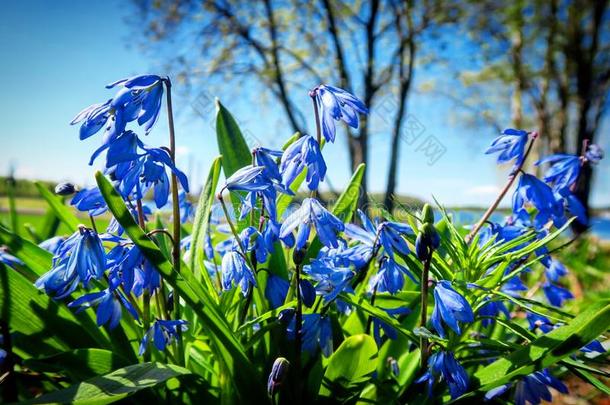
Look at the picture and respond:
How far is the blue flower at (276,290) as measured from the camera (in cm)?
104

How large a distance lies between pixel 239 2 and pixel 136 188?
12.2m

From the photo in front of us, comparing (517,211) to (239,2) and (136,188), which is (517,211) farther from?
(239,2)

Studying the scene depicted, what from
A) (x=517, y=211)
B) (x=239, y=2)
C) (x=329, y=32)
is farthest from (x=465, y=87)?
(x=517, y=211)

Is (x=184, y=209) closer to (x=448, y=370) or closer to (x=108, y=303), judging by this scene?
(x=108, y=303)

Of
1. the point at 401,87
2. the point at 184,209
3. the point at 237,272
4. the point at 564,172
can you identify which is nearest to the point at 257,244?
the point at 237,272

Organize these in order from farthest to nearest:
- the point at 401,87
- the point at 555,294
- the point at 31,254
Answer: the point at 401,87 < the point at 555,294 < the point at 31,254

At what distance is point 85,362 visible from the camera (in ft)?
3.05

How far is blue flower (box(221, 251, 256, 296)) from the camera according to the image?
877 mm

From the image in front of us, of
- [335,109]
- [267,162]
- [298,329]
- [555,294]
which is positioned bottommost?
[555,294]

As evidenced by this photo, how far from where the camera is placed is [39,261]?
113 centimetres

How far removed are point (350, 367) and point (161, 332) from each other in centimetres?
39

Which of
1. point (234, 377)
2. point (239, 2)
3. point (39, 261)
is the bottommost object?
point (234, 377)

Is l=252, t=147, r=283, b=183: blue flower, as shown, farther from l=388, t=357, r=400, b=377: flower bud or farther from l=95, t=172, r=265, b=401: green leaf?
l=388, t=357, r=400, b=377: flower bud

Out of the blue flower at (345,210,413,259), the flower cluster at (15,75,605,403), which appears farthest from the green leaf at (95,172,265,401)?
the blue flower at (345,210,413,259)
